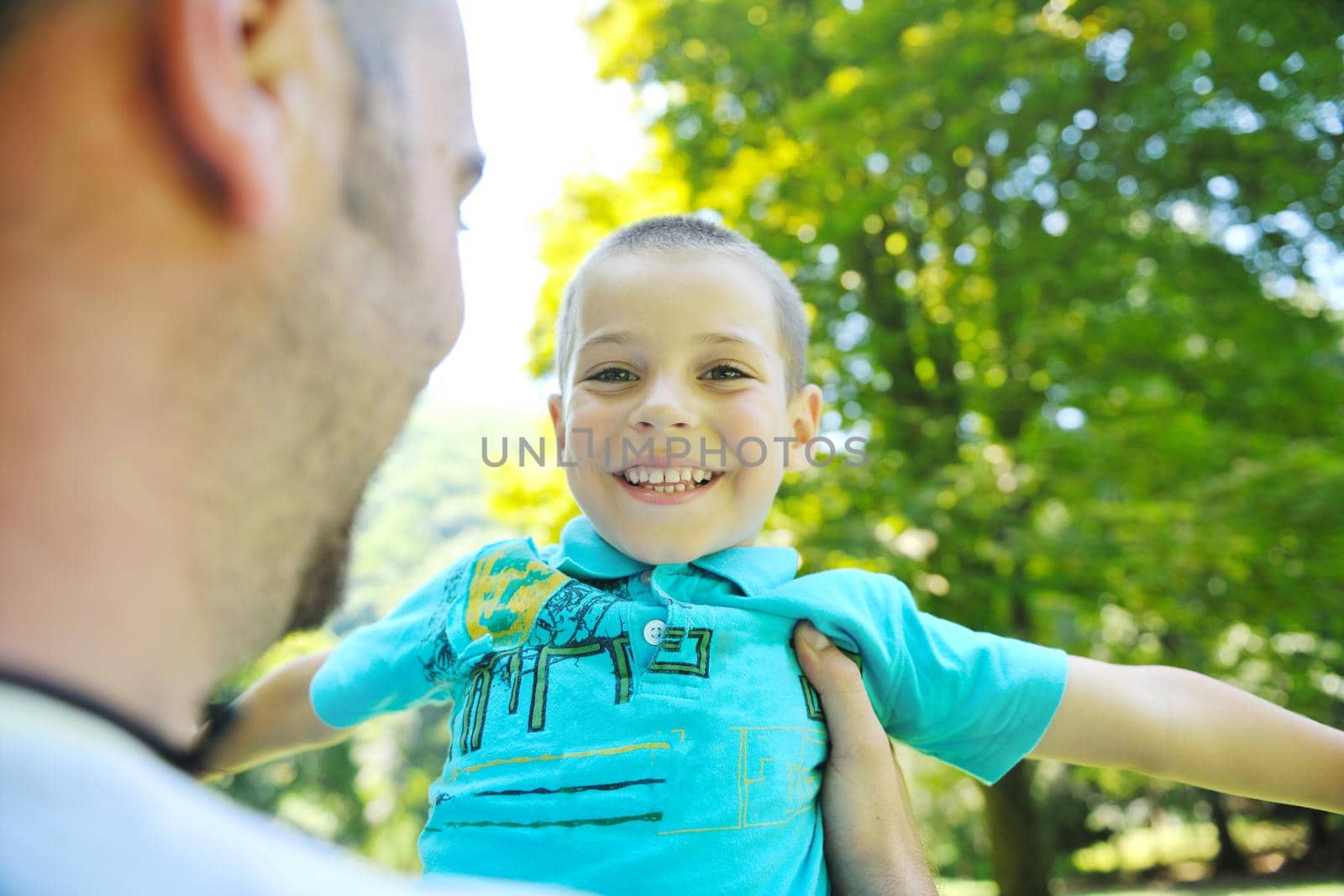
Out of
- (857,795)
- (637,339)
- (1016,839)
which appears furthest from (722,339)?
(1016,839)

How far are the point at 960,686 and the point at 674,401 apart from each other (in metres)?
0.80

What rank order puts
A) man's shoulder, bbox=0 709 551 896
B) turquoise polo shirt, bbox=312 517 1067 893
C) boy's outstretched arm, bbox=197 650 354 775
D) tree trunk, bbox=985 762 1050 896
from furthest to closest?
tree trunk, bbox=985 762 1050 896, boy's outstretched arm, bbox=197 650 354 775, turquoise polo shirt, bbox=312 517 1067 893, man's shoulder, bbox=0 709 551 896

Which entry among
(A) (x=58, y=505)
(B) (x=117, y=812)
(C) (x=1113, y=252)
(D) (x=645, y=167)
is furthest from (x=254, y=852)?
(D) (x=645, y=167)

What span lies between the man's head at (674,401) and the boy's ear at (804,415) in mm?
150

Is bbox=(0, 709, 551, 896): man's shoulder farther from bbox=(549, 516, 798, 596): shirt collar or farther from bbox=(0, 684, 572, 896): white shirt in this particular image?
bbox=(549, 516, 798, 596): shirt collar

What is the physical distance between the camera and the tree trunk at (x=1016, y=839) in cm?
703

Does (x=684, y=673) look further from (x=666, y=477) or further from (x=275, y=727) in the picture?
(x=275, y=727)

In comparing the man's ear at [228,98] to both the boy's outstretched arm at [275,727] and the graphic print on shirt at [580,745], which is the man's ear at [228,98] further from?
the boy's outstretched arm at [275,727]

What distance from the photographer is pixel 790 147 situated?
7.16m

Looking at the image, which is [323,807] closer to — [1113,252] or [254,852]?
[1113,252]

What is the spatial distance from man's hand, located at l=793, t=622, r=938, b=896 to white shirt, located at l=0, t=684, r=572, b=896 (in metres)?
1.16

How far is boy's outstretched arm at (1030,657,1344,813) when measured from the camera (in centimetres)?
157

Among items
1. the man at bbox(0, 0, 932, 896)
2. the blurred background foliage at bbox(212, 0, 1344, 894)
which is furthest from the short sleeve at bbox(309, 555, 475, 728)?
the blurred background foliage at bbox(212, 0, 1344, 894)

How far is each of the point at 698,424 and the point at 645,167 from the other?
6948 mm
